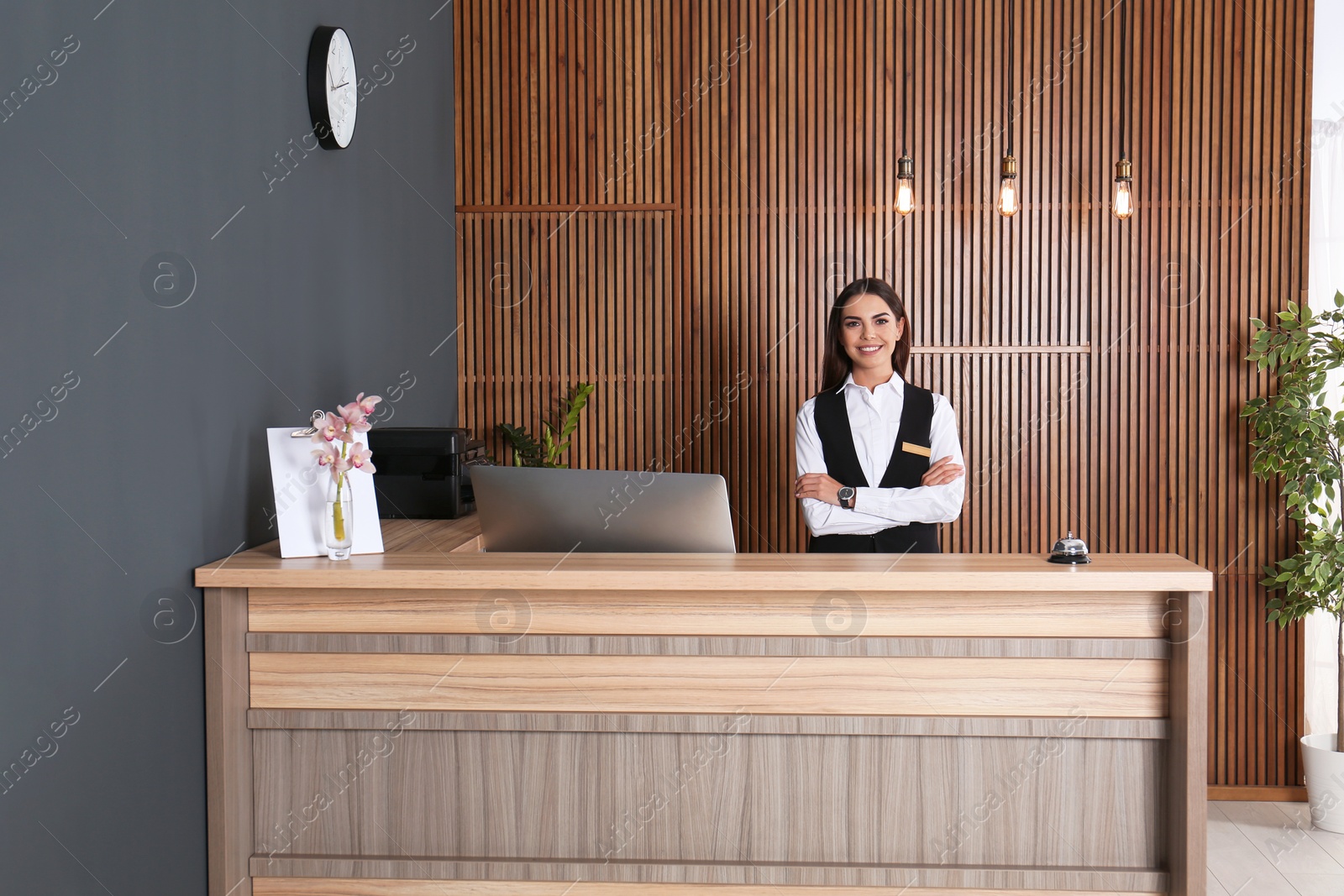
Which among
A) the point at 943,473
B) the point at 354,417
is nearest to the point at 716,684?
the point at 354,417

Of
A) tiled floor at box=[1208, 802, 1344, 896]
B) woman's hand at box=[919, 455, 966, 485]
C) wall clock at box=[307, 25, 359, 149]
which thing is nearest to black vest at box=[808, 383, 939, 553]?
woman's hand at box=[919, 455, 966, 485]

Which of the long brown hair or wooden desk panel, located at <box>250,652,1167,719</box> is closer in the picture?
wooden desk panel, located at <box>250,652,1167,719</box>

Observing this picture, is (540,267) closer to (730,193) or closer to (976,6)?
(730,193)

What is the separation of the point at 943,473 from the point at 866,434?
373 millimetres

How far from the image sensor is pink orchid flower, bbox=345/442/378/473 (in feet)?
7.99

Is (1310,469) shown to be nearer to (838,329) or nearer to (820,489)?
(838,329)

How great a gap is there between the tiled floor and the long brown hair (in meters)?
2.25

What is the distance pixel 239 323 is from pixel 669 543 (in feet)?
4.08

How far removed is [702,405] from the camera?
4.69 m

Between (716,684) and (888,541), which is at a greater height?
(888,541)

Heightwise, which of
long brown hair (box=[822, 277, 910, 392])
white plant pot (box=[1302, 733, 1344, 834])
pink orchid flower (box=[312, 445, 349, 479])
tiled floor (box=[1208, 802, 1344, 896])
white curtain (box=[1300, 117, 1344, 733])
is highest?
white curtain (box=[1300, 117, 1344, 733])

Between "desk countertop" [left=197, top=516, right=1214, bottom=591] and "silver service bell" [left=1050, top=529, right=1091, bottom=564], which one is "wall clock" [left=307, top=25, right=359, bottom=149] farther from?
"silver service bell" [left=1050, top=529, right=1091, bottom=564]

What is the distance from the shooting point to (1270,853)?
3.92 m

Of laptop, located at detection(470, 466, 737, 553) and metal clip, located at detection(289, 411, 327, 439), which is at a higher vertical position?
metal clip, located at detection(289, 411, 327, 439)
